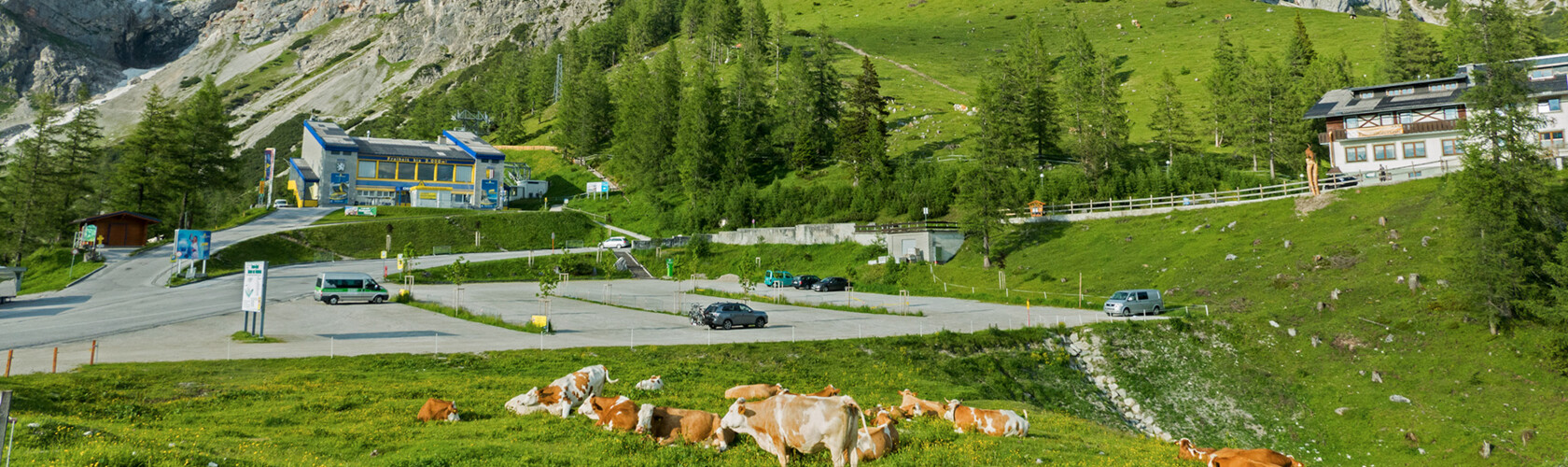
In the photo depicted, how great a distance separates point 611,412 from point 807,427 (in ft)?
13.8

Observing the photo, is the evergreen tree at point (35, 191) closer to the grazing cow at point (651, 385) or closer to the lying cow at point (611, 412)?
the grazing cow at point (651, 385)

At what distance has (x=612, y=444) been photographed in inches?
433

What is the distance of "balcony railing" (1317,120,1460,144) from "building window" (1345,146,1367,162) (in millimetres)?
1133

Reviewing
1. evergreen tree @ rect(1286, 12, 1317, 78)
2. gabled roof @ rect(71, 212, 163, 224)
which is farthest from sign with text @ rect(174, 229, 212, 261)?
evergreen tree @ rect(1286, 12, 1317, 78)

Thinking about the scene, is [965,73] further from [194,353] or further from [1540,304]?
[194,353]

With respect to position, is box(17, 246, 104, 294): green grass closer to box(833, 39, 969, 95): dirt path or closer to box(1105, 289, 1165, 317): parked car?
box(1105, 289, 1165, 317): parked car

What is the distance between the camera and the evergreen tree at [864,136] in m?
Result: 75.0

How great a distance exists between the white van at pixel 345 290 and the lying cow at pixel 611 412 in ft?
110

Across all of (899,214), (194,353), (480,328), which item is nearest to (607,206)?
(899,214)

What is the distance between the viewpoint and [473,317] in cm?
3472

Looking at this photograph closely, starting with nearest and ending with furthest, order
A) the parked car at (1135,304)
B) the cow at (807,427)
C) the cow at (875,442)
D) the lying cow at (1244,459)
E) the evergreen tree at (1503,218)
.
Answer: the cow at (807,427) → the cow at (875,442) → the lying cow at (1244,459) → the evergreen tree at (1503,218) → the parked car at (1135,304)

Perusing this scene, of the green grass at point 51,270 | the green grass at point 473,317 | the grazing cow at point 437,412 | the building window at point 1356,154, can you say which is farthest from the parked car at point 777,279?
the building window at point 1356,154

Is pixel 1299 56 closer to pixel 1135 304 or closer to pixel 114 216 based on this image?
pixel 1135 304

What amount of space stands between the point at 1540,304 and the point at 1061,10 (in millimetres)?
156957
